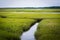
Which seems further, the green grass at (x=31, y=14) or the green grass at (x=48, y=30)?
the green grass at (x=31, y=14)

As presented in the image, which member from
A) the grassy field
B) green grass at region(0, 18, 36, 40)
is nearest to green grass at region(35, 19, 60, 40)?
the grassy field

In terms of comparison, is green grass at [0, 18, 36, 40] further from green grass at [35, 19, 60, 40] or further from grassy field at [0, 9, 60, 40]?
green grass at [35, 19, 60, 40]

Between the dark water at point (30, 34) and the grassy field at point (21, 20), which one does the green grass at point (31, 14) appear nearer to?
the grassy field at point (21, 20)

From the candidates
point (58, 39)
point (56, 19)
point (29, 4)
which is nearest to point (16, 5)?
point (29, 4)

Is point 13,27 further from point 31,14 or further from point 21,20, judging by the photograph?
point 31,14

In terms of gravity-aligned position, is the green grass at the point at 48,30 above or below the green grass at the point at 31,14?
below

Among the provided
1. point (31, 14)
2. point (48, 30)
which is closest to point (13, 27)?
point (31, 14)

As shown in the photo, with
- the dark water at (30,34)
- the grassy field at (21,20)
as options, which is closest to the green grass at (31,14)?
the grassy field at (21,20)
